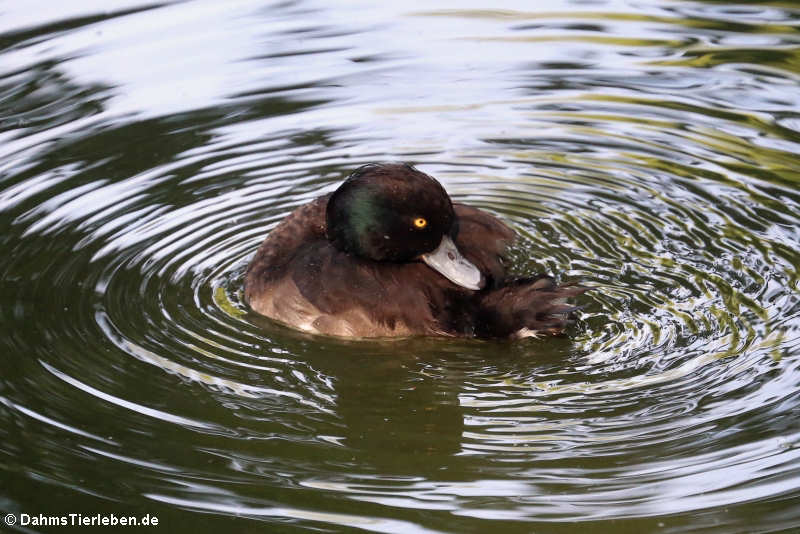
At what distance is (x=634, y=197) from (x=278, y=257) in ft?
7.87

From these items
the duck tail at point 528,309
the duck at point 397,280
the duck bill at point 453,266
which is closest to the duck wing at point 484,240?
the duck at point 397,280

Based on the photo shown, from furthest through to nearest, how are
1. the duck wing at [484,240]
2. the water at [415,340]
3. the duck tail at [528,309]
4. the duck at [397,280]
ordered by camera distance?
1. the duck wing at [484,240]
2. the duck at [397,280]
3. the duck tail at [528,309]
4. the water at [415,340]

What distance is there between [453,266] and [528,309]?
1.90ft

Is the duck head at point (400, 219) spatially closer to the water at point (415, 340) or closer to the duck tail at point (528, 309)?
the duck tail at point (528, 309)

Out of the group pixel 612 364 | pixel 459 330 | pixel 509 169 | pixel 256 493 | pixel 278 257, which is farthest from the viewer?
pixel 509 169

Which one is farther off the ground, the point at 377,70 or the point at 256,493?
the point at 377,70

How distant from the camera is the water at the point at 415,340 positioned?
198 inches

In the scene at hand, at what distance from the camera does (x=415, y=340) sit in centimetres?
646

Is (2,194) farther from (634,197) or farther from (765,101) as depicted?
(765,101)

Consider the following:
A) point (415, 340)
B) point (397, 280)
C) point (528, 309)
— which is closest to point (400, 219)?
point (397, 280)

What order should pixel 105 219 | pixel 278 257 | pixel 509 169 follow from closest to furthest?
1. pixel 278 257
2. pixel 105 219
3. pixel 509 169

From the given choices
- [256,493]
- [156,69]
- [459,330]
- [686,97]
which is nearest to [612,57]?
[686,97]

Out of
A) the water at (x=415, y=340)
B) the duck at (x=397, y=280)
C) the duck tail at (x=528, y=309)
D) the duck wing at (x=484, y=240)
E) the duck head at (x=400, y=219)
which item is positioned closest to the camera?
the water at (x=415, y=340)

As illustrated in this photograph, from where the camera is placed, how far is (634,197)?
25.7 ft
